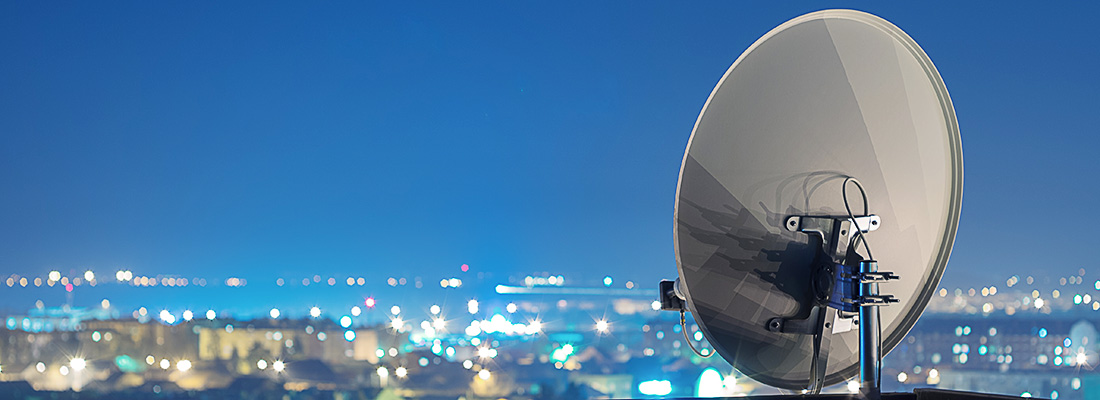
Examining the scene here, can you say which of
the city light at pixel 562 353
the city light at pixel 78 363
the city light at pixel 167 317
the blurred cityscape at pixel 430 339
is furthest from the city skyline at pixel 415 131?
the city light at pixel 78 363

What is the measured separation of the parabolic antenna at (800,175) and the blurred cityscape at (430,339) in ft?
7.78

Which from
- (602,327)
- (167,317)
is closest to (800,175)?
(602,327)

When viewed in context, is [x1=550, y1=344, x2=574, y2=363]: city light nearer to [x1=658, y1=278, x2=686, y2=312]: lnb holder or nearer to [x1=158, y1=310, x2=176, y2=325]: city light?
[x1=158, y1=310, x2=176, y2=325]: city light

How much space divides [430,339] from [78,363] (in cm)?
155

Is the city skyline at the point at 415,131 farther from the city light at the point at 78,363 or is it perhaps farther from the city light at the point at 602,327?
the city light at the point at 78,363

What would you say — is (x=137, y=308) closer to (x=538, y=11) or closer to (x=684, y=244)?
(x=538, y=11)

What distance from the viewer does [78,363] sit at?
3609 millimetres

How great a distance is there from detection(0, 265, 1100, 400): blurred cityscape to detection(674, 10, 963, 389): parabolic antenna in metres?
2.37

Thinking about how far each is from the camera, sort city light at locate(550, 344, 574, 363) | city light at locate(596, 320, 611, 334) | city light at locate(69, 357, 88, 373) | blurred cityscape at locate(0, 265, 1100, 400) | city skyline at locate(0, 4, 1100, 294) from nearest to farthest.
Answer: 1. city light at locate(69, 357, 88, 373)
2. blurred cityscape at locate(0, 265, 1100, 400)
3. city light at locate(596, 320, 611, 334)
4. city light at locate(550, 344, 574, 363)
5. city skyline at locate(0, 4, 1100, 294)

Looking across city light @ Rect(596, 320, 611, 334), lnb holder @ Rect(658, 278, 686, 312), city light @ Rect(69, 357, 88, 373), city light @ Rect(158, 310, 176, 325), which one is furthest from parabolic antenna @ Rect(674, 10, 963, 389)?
city light @ Rect(158, 310, 176, 325)

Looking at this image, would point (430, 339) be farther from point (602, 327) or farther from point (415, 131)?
point (415, 131)

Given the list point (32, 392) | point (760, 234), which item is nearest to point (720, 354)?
point (760, 234)

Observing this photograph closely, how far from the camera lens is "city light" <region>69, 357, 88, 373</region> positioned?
11.7 feet

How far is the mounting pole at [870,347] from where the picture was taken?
102 cm
